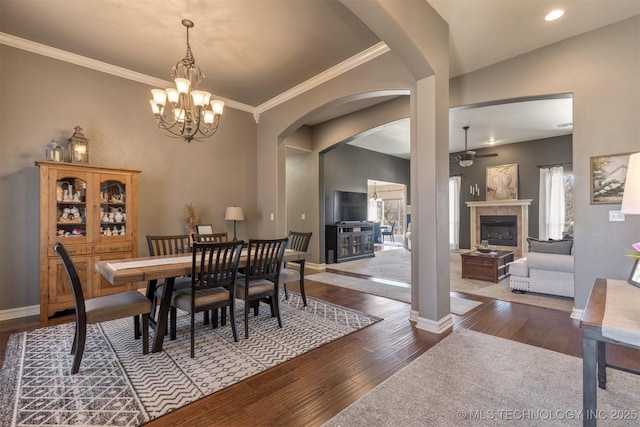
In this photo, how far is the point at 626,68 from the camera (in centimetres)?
298

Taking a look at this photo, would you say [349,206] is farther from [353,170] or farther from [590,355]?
[590,355]

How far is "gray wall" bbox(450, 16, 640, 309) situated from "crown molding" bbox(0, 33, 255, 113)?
5227mm

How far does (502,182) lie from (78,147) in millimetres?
9336

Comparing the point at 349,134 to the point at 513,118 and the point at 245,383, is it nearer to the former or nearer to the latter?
the point at 513,118

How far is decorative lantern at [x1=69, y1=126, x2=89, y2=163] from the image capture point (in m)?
3.54

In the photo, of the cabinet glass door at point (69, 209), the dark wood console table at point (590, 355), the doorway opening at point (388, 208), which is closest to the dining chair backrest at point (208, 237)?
the cabinet glass door at point (69, 209)

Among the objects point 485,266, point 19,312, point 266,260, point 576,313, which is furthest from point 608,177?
point 19,312

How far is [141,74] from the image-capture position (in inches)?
165

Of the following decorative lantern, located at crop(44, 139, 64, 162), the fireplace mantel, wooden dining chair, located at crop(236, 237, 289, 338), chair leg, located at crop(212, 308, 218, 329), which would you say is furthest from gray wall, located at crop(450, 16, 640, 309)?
decorative lantern, located at crop(44, 139, 64, 162)

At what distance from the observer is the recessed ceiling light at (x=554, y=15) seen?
112 inches

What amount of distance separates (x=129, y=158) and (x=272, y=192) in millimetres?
2239

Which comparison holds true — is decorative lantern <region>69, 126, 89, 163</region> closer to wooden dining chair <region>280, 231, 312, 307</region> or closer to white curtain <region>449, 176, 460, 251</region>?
wooden dining chair <region>280, 231, 312, 307</region>

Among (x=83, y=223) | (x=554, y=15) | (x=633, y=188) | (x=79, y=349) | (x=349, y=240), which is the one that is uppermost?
(x=554, y=15)

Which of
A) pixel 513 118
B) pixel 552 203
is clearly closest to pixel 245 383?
pixel 513 118
